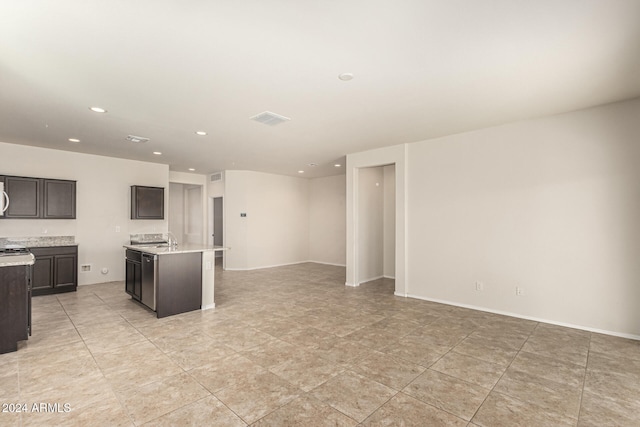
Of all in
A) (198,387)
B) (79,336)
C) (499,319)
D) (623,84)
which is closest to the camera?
(198,387)

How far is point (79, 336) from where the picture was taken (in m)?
3.51

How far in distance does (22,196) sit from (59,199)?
19.8 inches

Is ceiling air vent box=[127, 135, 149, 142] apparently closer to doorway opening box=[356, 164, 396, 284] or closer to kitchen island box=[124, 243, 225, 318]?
kitchen island box=[124, 243, 225, 318]

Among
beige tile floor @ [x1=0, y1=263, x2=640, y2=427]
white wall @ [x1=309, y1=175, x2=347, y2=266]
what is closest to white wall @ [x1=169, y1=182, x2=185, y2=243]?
white wall @ [x1=309, y1=175, x2=347, y2=266]

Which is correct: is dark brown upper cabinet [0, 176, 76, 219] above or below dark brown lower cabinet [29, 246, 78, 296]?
above

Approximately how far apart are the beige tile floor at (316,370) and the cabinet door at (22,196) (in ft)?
6.56

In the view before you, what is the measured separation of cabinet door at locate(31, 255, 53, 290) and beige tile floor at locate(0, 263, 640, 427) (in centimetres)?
108

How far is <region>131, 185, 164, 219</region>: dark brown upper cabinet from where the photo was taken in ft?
21.9

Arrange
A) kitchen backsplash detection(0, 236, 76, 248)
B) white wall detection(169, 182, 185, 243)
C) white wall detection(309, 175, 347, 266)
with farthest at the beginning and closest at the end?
1. white wall detection(169, 182, 185, 243)
2. white wall detection(309, 175, 347, 266)
3. kitchen backsplash detection(0, 236, 76, 248)

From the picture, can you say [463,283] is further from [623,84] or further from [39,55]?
[39,55]

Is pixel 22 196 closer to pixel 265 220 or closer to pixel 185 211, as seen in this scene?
pixel 265 220

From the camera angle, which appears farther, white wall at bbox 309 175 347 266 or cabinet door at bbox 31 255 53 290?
white wall at bbox 309 175 347 266

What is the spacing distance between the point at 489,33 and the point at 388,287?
476cm

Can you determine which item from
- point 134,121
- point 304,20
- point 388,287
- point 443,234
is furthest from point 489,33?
point 388,287
